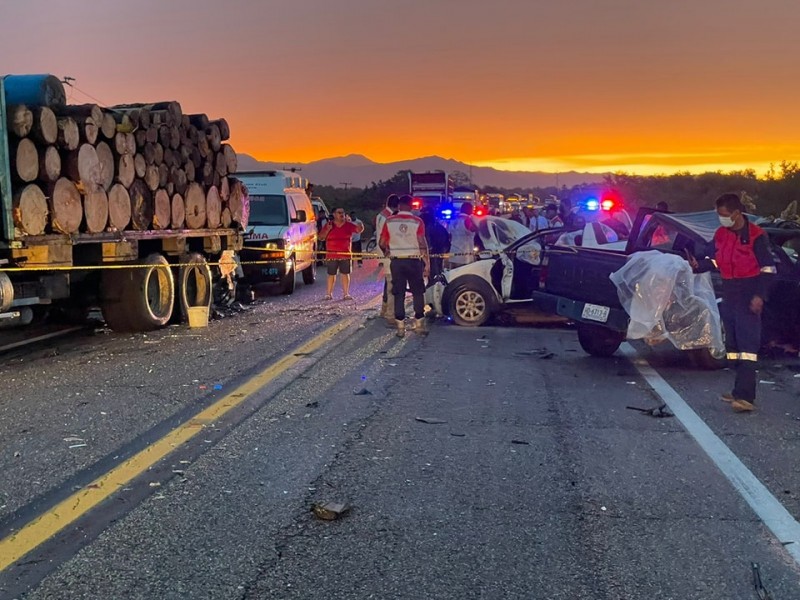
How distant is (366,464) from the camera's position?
547 cm

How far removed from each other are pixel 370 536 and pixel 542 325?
8981 millimetres

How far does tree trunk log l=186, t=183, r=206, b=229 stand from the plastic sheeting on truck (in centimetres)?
714

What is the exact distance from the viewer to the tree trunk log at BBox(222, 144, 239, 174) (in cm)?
1473

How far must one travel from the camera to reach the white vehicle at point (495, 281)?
40.7 feet

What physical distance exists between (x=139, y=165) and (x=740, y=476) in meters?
8.75

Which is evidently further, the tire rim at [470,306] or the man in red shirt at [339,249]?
the man in red shirt at [339,249]

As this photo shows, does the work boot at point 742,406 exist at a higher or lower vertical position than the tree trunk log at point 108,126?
lower

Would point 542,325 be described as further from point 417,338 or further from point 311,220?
point 311,220

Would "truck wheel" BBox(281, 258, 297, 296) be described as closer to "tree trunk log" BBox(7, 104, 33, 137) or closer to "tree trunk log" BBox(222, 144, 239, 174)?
"tree trunk log" BBox(222, 144, 239, 174)

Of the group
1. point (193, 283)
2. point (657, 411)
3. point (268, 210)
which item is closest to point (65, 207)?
point (193, 283)

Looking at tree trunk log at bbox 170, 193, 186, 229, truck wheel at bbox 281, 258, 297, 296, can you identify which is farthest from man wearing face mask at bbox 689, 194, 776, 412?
truck wheel at bbox 281, 258, 297, 296

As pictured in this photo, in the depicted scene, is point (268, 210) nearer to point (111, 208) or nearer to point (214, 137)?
point (214, 137)

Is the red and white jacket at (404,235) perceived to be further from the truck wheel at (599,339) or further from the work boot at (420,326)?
the truck wheel at (599,339)

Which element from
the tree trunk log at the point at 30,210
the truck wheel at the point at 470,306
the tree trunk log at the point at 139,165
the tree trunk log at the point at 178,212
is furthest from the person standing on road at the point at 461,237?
the tree trunk log at the point at 30,210
